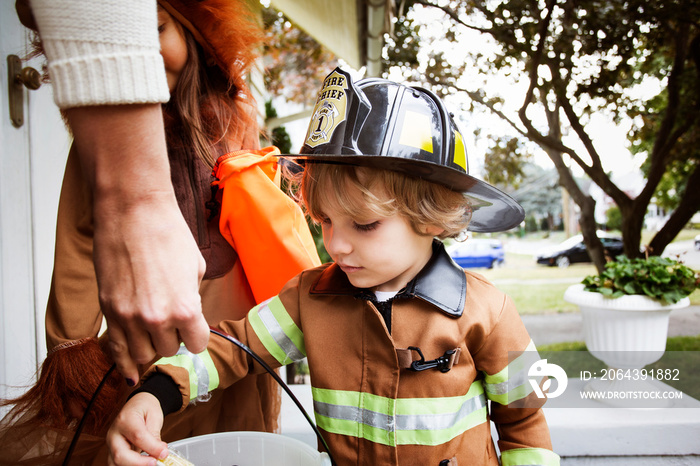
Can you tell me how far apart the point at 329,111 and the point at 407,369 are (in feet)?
2.15

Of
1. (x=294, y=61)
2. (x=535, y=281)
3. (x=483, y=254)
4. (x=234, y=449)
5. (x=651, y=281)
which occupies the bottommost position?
(x=535, y=281)

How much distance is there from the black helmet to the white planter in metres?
2.58

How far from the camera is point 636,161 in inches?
211

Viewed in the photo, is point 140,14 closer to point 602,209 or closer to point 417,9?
point 417,9

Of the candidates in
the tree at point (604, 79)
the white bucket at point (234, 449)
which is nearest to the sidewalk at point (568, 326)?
the tree at point (604, 79)

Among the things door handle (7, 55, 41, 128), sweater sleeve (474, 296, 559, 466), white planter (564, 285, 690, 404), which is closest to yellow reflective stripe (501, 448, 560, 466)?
sweater sleeve (474, 296, 559, 466)

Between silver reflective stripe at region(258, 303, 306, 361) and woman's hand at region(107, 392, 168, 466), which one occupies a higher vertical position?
silver reflective stripe at region(258, 303, 306, 361)

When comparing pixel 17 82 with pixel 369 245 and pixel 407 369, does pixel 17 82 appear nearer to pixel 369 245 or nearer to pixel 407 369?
pixel 369 245

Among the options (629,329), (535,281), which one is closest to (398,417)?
(629,329)

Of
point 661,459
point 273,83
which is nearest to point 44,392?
point 661,459

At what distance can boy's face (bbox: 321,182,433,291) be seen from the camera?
3.73 feet

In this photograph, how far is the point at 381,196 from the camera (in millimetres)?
1153

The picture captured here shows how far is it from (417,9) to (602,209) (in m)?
3.61

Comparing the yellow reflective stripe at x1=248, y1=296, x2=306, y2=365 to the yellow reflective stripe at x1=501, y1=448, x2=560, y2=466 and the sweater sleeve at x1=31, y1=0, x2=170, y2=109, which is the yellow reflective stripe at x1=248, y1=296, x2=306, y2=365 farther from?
the sweater sleeve at x1=31, y1=0, x2=170, y2=109
